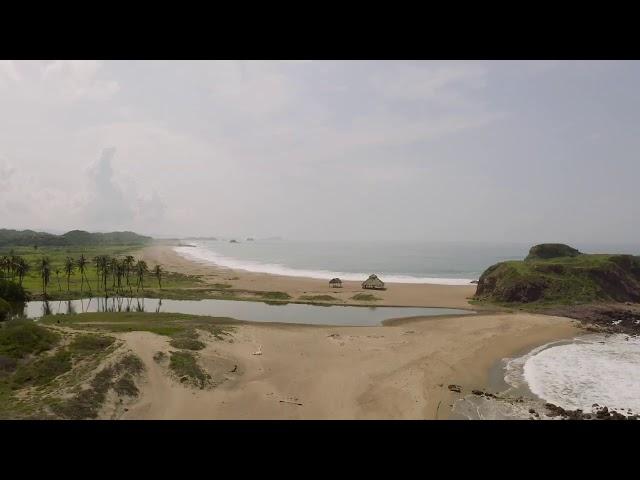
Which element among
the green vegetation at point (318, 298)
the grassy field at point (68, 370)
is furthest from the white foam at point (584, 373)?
the green vegetation at point (318, 298)

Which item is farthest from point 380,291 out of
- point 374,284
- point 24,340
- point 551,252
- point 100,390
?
point 24,340

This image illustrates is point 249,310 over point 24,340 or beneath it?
beneath

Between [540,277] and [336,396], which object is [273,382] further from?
[540,277]

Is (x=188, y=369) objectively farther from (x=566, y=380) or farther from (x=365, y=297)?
(x=365, y=297)

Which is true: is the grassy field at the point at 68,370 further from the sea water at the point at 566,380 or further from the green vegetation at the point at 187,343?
the sea water at the point at 566,380

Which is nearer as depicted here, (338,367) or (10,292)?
(338,367)

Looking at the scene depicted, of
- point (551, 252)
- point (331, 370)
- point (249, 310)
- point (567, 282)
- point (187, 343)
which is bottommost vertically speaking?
point (331, 370)
